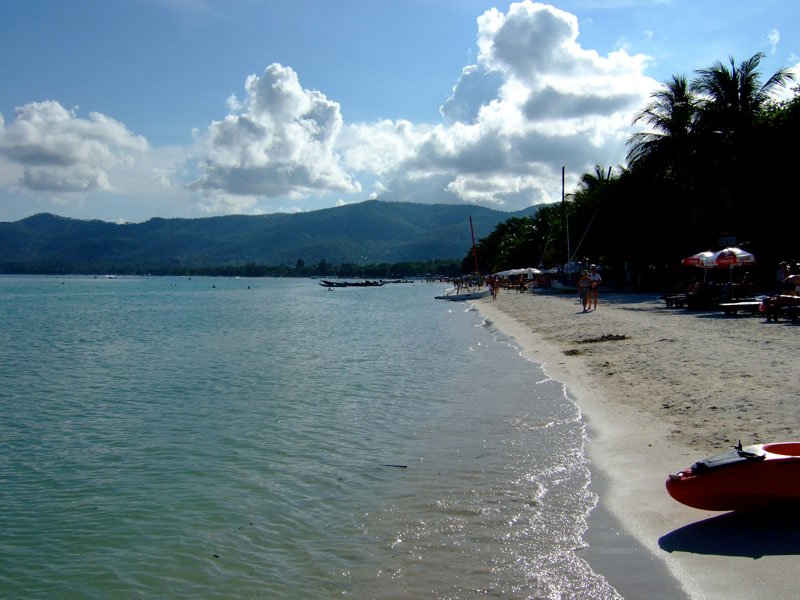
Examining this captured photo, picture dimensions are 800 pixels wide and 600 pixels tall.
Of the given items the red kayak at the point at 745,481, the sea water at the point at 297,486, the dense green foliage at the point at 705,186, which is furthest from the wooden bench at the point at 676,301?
the red kayak at the point at 745,481

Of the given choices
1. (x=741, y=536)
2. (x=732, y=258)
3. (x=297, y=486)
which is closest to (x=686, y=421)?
(x=741, y=536)

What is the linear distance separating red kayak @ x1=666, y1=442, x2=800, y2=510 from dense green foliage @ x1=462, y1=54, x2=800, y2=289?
2394 centimetres

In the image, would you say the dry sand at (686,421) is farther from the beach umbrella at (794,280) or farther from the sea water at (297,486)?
the beach umbrella at (794,280)

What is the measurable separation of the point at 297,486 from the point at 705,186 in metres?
33.6

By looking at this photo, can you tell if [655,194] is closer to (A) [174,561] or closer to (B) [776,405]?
(B) [776,405]

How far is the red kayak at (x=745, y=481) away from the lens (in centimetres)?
556

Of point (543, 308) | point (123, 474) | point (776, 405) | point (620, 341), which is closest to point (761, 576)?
point (776, 405)

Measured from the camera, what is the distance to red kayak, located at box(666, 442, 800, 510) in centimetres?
556

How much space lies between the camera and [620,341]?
17.9 m

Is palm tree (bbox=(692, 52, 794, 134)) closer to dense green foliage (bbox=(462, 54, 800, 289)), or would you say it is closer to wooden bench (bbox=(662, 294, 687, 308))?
dense green foliage (bbox=(462, 54, 800, 289))

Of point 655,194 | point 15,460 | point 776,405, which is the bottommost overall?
point 15,460

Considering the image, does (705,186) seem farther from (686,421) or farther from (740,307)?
(686,421)

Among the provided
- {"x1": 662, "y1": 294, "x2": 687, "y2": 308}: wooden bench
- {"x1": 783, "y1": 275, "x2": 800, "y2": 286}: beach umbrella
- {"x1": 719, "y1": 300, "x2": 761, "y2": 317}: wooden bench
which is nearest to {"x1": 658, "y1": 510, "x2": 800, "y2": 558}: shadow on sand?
{"x1": 783, "y1": 275, "x2": 800, "y2": 286}: beach umbrella

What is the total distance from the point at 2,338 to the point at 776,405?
32.1 meters
